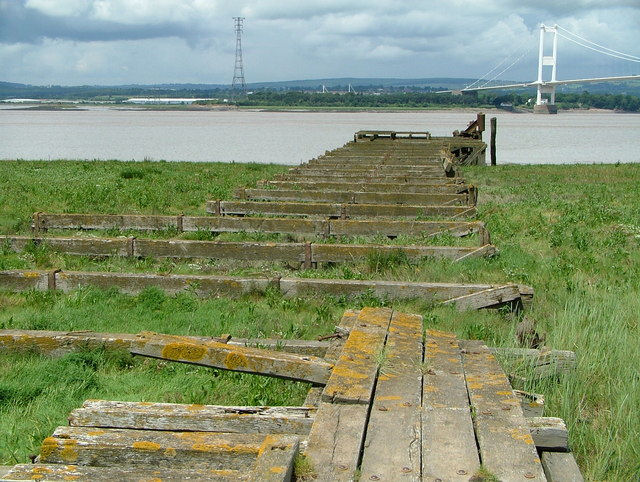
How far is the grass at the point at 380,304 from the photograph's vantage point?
4.42 metres

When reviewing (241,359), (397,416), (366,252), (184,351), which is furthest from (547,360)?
(366,252)

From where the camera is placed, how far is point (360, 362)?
395 centimetres

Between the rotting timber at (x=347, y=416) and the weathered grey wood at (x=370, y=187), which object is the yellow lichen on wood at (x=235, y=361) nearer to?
the rotting timber at (x=347, y=416)

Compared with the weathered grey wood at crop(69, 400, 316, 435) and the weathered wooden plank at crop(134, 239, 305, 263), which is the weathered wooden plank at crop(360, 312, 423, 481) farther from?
the weathered wooden plank at crop(134, 239, 305, 263)

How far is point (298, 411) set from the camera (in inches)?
139

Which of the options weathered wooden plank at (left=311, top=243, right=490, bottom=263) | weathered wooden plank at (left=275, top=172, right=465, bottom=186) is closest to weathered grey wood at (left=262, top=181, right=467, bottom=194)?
weathered wooden plank at (left=275, top=172, right=465, bottom=186)

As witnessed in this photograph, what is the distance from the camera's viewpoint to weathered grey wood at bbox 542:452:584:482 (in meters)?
3.22

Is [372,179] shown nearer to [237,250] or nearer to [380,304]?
[237,250]

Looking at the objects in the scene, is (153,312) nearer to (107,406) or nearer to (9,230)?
(107,406)

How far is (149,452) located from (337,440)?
75 centimetres

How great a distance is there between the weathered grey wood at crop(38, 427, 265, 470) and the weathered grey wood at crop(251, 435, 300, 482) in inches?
4.3

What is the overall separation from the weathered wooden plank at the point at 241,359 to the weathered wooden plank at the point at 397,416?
411mm

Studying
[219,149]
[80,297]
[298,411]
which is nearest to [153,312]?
[80,297]

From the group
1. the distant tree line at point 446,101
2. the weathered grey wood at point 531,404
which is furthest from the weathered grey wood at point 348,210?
the distant tree line at point 446,101
